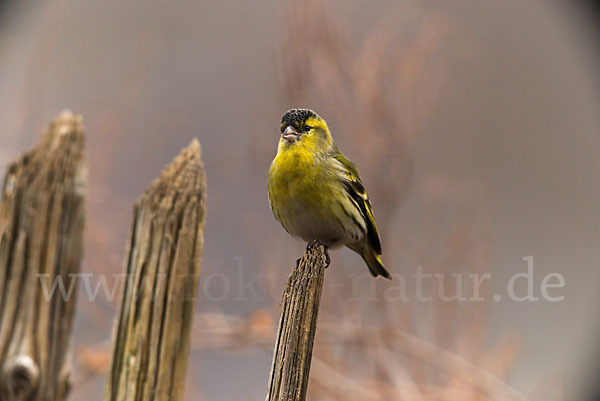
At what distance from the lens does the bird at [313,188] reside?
11.5 feet

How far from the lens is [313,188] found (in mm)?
3514

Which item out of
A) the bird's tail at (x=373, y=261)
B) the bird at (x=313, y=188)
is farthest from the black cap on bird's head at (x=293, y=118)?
the bird's tail at (x=373, y=261)

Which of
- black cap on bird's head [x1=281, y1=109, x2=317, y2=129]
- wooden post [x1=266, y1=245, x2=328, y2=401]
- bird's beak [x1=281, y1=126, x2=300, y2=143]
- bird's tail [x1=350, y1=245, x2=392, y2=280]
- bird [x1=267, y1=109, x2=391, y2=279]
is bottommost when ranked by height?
wooden post [x1=266, y1=245, x2=328, y2=401]

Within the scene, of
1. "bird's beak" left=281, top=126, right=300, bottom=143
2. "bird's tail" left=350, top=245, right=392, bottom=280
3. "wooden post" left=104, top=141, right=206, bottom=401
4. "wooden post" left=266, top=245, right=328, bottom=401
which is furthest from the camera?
"bird's tail" left=350, top=245, right=392, bottom=280

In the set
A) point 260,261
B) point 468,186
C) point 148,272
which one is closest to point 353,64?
point 468,186

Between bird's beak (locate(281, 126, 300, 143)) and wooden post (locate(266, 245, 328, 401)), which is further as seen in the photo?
bird's beak (locate(281, 126, 300, 143))

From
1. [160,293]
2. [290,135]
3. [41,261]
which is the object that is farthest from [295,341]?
[290,135]

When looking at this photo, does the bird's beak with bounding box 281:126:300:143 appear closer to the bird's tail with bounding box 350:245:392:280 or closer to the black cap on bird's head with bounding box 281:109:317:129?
the black cap on bird's head with bounding box 281:109:317:129

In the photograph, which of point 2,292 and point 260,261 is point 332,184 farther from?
point 2,292

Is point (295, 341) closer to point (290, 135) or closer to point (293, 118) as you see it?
point (290, 135)

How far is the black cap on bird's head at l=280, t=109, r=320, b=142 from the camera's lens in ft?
11.9

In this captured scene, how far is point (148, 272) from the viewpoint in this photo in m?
1.97

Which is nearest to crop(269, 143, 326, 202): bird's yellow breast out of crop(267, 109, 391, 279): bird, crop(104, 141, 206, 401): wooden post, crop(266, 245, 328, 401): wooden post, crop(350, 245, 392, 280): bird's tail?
crop(267, 109, 391, 279): bird

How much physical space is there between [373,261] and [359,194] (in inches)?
22.0
